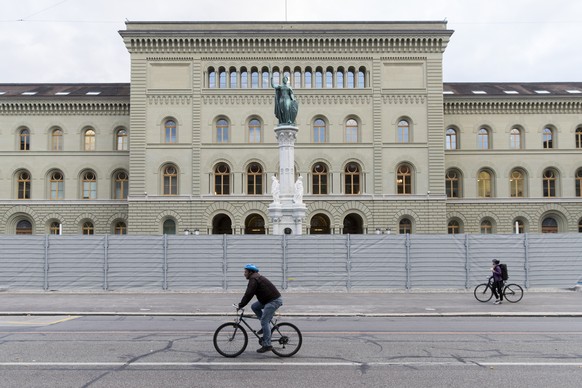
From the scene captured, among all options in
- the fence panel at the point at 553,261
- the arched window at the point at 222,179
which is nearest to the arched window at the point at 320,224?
the arched window at the point at 222,179

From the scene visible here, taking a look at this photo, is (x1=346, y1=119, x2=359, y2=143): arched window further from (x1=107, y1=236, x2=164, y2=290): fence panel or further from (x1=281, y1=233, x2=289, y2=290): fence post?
(x1=107, y1=236, x2=164, y2=290): fence panel

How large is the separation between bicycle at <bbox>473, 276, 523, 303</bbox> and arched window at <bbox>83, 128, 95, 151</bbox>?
126 feet

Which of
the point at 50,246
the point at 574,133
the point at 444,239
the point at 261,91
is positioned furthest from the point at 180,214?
the point at 574,133

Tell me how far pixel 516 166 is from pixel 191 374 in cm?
4675

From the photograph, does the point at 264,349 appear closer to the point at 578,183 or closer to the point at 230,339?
the point at 230,339

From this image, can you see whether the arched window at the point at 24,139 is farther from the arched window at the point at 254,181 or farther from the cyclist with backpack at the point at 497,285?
the cyclist with backpack at the point at 497,285

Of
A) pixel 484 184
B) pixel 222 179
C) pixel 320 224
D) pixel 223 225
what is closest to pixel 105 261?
pixel 222 179

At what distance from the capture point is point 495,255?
25094mm

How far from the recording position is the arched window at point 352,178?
1907 inches

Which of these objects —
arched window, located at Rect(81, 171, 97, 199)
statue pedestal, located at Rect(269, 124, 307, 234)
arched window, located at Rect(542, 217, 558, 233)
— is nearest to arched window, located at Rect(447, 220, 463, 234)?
arched window, located at Rect(542, 217, 558, 233)

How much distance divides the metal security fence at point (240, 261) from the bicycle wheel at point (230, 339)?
529 inches

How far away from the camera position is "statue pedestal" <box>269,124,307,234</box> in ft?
98.6

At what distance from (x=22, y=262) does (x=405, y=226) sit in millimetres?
30696

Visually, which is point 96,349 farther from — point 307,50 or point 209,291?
point 307,50
